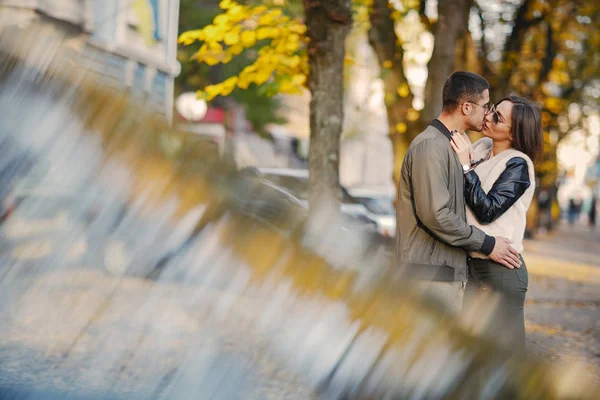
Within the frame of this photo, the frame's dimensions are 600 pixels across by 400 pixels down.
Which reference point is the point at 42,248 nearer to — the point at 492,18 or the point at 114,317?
the point at 114,317

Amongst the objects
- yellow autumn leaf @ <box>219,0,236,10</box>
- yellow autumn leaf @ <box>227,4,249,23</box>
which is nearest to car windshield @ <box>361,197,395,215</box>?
yellow autumn leaf @ <box>219,0,236,10</box>

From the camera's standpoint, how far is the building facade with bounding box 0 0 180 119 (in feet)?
4.01

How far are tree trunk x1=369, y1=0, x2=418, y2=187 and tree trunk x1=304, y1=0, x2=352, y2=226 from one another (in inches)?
169

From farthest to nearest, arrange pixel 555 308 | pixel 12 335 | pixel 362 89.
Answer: pixel 362 89
pixel 555 308
pixel 12 335

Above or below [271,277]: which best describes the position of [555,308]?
below

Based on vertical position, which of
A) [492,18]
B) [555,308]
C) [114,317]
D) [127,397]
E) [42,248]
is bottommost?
[555,308]

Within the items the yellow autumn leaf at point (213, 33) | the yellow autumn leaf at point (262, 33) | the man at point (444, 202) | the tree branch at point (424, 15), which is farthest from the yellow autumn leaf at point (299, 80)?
the man at point (444, 202)

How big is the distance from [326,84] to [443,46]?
11.1 feet

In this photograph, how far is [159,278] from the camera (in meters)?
1.27

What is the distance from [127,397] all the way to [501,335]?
1.05 meters

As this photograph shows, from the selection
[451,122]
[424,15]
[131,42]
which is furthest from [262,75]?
[131,42]

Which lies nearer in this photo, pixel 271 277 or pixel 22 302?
pixel 271 277

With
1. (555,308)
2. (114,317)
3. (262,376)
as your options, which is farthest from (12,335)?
(555,308)

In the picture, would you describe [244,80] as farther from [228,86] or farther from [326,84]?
[326,84]
